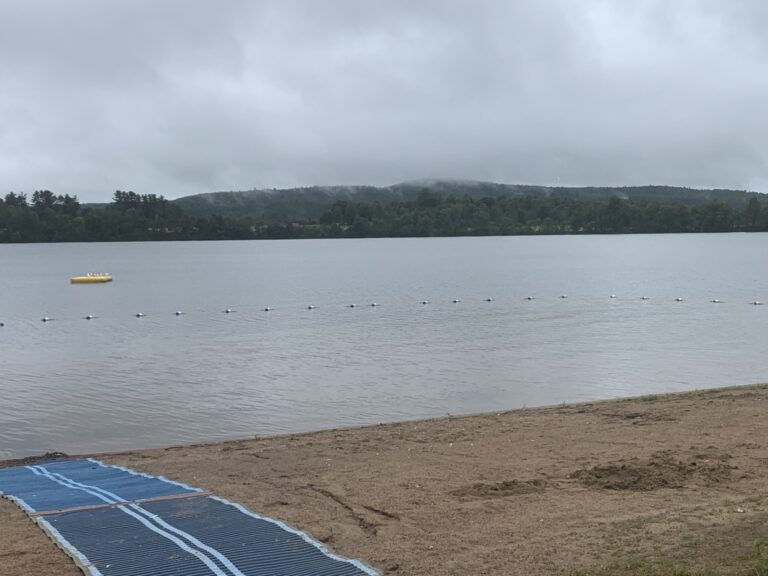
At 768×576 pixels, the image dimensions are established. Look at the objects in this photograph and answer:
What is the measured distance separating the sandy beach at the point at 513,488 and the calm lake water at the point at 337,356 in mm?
3902

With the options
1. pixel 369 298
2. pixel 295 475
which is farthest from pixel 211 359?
pixel 369 298

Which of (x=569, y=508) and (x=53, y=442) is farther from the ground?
(x=569, y=508)

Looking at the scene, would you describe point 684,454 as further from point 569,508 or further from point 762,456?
point 569,508

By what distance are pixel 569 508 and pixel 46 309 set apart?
52591 millimetres

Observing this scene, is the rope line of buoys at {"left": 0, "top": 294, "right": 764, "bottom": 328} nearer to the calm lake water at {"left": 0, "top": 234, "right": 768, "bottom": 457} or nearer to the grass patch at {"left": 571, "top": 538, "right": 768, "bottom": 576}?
the calm lake water at {"left": 0, "top": 234, "right": 768, "bottom": 457}

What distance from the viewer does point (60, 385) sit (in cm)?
2559

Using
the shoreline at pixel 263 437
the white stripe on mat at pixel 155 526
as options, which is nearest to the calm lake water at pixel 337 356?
the shoreline at pixel 263 437

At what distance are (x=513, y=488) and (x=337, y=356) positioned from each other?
65.3ft

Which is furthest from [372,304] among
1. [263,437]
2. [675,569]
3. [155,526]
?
[675,569]

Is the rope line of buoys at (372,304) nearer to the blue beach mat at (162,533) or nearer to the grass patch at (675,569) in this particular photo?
the blue beach mat at (162,533)

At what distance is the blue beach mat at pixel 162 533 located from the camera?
25.0 feet

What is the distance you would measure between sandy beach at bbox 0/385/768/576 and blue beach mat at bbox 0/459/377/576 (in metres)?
0.28

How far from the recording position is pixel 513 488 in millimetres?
10844

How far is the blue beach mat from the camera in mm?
7605
